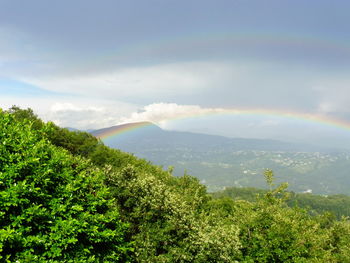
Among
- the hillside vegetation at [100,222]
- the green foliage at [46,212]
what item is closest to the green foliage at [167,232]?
the hillside vegetation at [100,222]

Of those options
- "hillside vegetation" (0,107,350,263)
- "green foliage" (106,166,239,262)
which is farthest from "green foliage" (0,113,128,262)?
"green foliage" (106,166,239,262)

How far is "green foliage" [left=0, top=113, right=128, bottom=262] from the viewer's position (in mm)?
14305

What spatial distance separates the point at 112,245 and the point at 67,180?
6.47 metres

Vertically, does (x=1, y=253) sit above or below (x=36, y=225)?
below

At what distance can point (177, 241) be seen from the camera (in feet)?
71.1

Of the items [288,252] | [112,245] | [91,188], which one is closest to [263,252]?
[288,252]

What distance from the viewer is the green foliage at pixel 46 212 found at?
14305 millimetres

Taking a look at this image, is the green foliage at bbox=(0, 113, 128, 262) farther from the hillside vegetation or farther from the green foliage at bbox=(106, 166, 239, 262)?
the green foliage at bbox=(106, 166, 239, 262)

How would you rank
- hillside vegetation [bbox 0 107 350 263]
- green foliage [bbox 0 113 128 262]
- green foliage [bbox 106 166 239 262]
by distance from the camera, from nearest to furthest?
green foliage [bbox 0 113 128 262] < hillside vegetation [bbox 0 107 350 263] < green foliage [bbox 106 166 239 262]

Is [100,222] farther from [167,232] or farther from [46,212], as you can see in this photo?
[167,232]

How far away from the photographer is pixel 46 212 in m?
15.8

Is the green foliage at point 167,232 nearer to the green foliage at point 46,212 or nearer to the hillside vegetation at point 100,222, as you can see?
the hillside vegetation at point 100,222

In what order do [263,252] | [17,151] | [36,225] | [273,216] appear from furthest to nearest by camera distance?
1. [273,216]
2. [263,252]
3. [17,151]
4. [36,225]

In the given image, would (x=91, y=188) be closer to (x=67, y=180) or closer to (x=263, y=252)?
(x=67, y=180)
